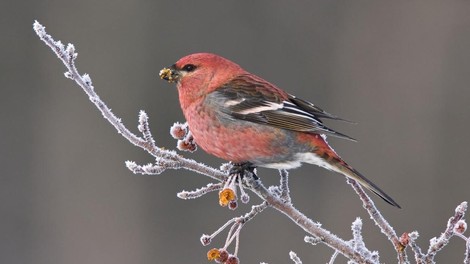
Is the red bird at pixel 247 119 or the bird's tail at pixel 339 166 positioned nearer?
the bird's tail at pixel 339 166

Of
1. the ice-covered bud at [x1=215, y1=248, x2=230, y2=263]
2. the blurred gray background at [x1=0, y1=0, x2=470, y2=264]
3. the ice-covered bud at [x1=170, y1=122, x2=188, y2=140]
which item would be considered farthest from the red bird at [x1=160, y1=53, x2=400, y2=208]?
the blurred gray background at [x1=0, y1=0, x2=470, y2=264]

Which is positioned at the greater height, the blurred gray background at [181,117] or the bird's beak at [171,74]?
the blurred gray background at [181,117]

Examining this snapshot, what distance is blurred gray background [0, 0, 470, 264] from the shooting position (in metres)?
8.79

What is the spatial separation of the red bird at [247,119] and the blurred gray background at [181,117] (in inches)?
182

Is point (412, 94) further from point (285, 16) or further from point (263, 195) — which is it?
point (263, 195)

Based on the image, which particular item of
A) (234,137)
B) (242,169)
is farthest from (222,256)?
(234,137)

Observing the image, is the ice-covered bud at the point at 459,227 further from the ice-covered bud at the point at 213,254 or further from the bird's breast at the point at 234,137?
the bird's breast at the point at 234,137

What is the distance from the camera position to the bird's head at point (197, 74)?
3.69 meters

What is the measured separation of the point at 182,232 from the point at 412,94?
2989 millimetres

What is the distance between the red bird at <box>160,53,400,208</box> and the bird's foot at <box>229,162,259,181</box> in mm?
22

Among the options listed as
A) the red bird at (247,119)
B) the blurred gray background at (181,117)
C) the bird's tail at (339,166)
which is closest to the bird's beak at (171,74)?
the red bird at (247,119)

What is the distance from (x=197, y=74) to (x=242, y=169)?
24.7 inches

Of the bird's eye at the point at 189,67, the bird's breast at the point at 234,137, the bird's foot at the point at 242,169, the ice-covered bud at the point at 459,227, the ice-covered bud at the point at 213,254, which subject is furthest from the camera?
the bird's eye at the point at 189,67

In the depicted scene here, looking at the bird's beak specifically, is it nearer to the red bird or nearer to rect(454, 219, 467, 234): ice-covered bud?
the red bird
